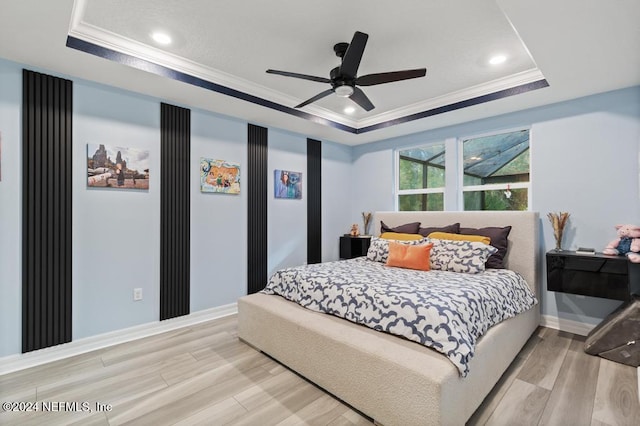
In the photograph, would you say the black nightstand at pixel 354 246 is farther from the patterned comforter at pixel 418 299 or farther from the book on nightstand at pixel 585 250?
the book on nightstand at pixel 585 250

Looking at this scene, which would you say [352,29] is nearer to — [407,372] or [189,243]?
[407,372]

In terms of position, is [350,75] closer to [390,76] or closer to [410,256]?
[390,76]

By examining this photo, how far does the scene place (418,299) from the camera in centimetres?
195

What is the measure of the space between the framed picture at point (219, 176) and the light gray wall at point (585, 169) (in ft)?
11.0

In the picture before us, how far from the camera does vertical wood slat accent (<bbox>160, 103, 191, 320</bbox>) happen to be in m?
3.19

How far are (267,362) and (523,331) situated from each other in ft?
7.43

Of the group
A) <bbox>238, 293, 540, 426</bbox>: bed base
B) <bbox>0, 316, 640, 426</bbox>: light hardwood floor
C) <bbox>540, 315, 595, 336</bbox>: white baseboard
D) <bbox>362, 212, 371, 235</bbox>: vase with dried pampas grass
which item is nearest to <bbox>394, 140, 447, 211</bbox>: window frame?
<bbox>362, 212, 371, 235</bbox>: vase with dried pampas grass

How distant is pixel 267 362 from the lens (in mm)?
2480

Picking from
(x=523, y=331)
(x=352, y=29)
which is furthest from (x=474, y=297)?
(x=352, y=29)

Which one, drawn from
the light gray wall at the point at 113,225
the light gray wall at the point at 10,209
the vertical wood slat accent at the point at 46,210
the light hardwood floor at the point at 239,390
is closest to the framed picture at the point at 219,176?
the light gray wall at the point at 113,225

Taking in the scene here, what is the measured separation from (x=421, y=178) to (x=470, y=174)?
2.36 feet

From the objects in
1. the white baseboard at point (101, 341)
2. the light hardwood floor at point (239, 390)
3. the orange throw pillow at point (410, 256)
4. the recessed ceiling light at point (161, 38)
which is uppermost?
the recessed ceiling light at point (161, 38)

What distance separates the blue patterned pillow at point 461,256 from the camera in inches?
114
